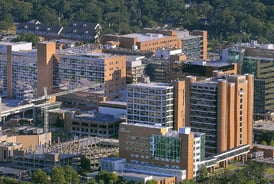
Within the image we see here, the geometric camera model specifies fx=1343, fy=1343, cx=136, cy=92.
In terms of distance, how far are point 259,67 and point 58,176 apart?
11324 mm

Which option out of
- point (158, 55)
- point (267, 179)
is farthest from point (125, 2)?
point (267, 179)

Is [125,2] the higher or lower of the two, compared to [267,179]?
higher

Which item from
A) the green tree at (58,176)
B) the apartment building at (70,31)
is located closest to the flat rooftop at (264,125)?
the green tree at (58,176)

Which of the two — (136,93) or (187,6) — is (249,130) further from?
(187,6)

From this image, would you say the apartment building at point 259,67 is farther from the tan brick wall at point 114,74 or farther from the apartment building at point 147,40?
the apartment building at point 147,40

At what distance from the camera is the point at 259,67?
139 feet

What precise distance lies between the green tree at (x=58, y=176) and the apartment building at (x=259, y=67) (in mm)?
10217

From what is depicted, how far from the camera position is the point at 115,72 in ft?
140

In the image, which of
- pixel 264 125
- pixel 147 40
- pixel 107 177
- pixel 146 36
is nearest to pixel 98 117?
pixel 264 125

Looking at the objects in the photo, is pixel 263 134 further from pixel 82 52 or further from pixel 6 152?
pixel 6 152

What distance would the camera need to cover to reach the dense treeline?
184 feet

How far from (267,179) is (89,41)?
708 inches

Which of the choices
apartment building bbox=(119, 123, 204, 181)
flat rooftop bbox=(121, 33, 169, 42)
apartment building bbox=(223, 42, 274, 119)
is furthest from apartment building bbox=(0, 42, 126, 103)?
apartment building bbox=(119, 123, 204, 181)

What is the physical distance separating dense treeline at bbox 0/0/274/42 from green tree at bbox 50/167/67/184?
71.9 feet
